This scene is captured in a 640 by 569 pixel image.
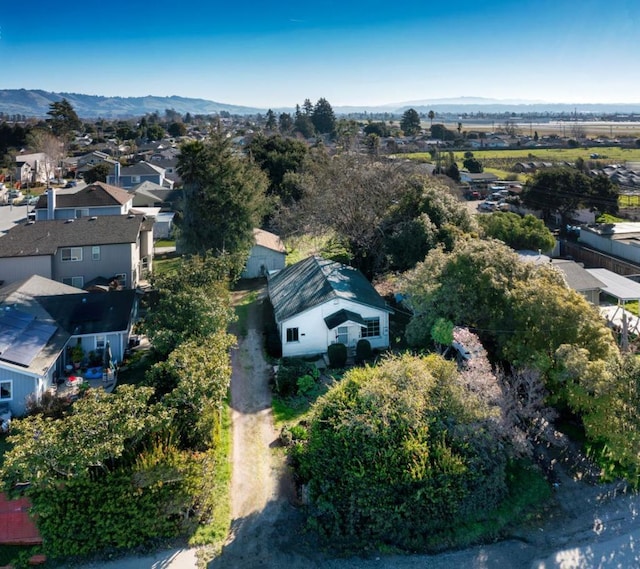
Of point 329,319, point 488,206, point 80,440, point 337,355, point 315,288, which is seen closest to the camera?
point 80,440

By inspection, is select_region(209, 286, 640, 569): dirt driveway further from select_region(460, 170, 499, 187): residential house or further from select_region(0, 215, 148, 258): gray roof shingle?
select_region(460, 170, 499, 187): residential house

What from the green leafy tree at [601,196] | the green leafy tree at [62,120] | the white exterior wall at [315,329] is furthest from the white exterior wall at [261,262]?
the green leafy tree at [62,120]

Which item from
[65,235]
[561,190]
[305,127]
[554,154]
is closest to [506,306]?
[65,235]

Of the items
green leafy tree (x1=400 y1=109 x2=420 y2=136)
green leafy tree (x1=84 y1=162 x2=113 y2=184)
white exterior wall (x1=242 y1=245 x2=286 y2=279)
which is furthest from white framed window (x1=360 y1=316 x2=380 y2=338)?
green leafy tree (x1=400 y1=109 x2=420 y2=136)

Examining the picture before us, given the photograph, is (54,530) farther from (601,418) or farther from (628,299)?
(628,299)

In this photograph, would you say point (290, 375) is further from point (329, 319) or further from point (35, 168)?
point (35, 168)

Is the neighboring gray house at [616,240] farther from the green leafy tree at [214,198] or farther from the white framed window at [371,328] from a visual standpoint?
the green leafy tree at [214,198]
